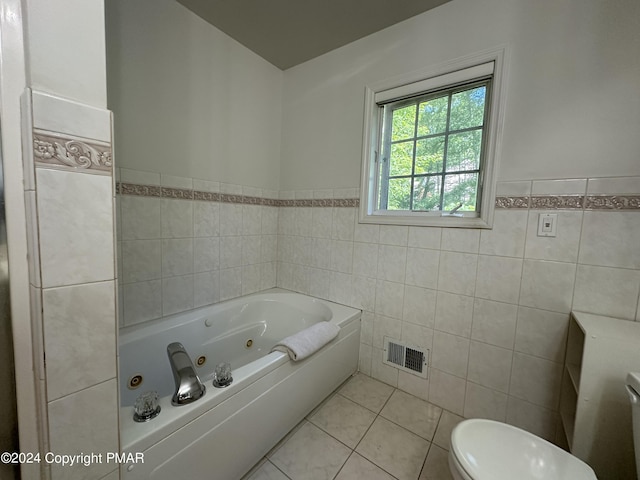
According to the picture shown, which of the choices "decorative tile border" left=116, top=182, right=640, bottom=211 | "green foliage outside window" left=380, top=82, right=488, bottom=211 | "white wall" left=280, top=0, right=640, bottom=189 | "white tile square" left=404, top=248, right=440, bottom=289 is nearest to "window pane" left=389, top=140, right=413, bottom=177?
"green foliage outside window" left=380, top=82, right=488, bottom=211

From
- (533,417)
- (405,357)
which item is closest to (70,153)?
(405,357)

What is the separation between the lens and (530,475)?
2.58ft

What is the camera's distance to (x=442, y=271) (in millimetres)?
1502

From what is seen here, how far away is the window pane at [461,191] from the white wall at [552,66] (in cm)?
19

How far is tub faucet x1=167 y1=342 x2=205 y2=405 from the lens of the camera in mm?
875

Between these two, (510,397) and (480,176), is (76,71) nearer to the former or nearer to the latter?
(480,176)

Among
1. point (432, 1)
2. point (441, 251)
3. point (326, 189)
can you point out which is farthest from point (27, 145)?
point (432, 1)

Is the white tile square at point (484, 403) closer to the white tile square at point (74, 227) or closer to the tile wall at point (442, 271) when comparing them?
the tile wall at point (442, 271)

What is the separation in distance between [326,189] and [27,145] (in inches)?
63.0

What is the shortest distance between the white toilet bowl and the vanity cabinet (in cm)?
24

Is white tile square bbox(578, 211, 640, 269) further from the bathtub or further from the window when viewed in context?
the bathtub

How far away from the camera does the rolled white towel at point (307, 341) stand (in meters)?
1.25

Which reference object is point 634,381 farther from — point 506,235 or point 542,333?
point 506,235

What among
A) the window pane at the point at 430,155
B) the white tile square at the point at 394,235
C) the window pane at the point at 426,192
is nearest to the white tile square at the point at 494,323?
the white tile square at the point at 394,235
